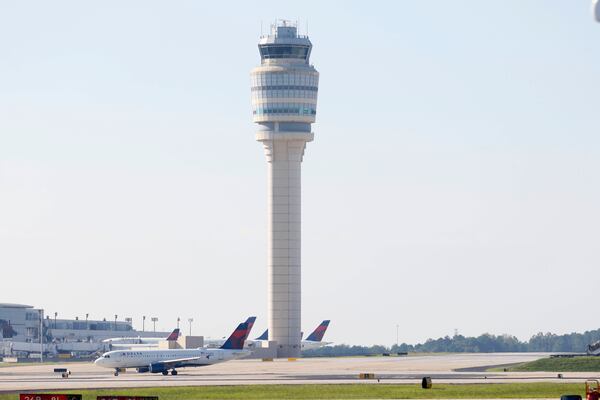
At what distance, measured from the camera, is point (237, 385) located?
14138 centimetres

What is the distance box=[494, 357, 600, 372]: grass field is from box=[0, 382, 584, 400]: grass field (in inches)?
1698

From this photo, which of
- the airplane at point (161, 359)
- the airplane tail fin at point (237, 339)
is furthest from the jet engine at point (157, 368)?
the airplane tail fin at point (237, 339)

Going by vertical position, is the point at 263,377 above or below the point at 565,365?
below

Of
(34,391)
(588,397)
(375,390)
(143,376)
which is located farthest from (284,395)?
(143,376)

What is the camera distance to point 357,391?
5084 inches

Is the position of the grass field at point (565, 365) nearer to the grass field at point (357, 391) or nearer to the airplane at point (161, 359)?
the airplane at point (161, 359)

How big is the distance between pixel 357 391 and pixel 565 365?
62.7 m

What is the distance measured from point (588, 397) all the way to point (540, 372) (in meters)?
87.3

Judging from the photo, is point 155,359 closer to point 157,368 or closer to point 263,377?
point 157,368

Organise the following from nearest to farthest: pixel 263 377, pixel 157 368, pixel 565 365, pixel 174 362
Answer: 1. pixel 263 377
2. pixel 157 368
3. pixel 174 362
4. pixel 565 365

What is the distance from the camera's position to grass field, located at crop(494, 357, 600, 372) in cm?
17875

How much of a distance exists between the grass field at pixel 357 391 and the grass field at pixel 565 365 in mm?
43133

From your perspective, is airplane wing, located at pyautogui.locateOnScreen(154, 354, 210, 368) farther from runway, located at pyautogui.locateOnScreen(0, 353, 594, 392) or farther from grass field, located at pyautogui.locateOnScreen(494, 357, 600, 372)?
grass field, located at pyautogui.locateOnScreen(494, 357, 600, 372)

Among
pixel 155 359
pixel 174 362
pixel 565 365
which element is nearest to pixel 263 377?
pixel 174 362
